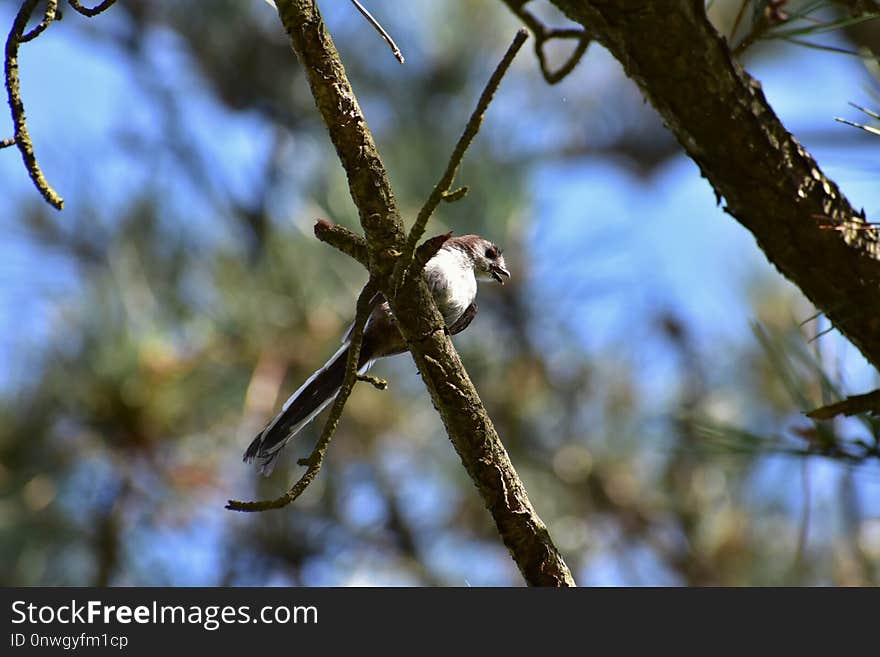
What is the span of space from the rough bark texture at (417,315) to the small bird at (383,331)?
27 centimetres

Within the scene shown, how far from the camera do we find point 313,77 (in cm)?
121

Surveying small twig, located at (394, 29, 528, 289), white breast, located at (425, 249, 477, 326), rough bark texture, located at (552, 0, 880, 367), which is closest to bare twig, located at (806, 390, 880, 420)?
rough bark texture, located at (552, 0, 880, 367)

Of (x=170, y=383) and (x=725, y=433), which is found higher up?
(x=725, y=433)

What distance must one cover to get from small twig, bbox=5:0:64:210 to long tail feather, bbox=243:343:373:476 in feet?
2.38

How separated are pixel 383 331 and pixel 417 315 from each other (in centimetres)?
84

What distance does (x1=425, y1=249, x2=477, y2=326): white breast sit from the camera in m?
2.19

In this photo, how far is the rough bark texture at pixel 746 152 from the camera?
1223 mm

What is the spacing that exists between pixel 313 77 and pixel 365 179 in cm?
15

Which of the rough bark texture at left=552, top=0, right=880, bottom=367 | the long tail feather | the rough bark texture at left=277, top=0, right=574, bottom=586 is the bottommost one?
the long tail feather

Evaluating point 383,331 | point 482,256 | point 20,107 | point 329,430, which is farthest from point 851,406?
point 482,256

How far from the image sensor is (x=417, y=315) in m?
1.24

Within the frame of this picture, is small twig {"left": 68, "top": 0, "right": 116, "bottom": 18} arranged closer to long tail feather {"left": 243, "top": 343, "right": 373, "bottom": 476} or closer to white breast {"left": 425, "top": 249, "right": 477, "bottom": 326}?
long tail feather {"left": 243, "top": 343, "right": 373, "bottom": 476}
